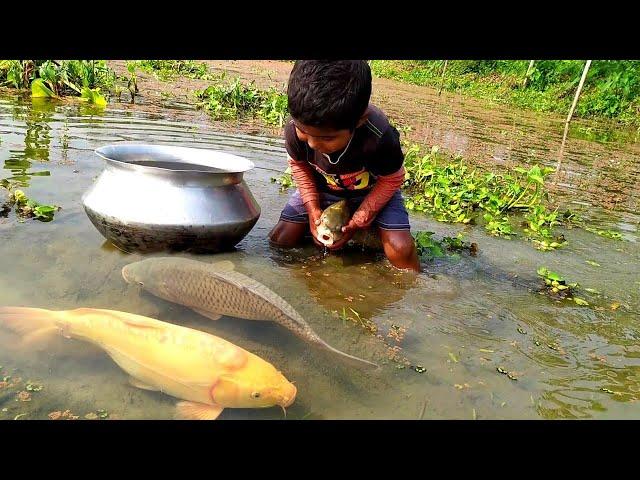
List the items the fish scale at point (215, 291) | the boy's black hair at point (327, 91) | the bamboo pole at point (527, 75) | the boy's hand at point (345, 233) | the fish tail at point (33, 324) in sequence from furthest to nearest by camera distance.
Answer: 1. the bamboo pole at point (527, 75)
2. the boy's hand at point (345, 233)
3. the boy's black hair at point (327, 91)
4. the fish scale at point (215, 291)
5. the fish tail at point (33, 324)

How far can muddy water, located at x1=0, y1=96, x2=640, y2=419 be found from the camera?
80.9 inches

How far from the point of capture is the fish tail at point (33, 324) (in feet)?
7.17

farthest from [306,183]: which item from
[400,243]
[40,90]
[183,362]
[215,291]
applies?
[40,90]

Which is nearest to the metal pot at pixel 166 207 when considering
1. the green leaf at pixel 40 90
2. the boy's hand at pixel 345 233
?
the boy's hand at pixel 345 233

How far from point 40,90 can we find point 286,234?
6.30 meters

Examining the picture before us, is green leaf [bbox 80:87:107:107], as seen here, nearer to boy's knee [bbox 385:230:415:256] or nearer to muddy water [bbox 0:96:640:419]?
muddy water [bbox 0:96:640:419]

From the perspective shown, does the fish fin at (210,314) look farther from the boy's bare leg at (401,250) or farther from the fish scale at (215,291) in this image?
the boy's bare leg at (401,250)

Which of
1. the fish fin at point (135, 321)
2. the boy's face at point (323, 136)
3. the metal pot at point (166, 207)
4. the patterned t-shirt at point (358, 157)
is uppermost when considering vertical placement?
the boy's face at point (323, 136)

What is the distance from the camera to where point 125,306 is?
2609 mm

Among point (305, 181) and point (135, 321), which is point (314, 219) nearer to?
point (305, 181)
